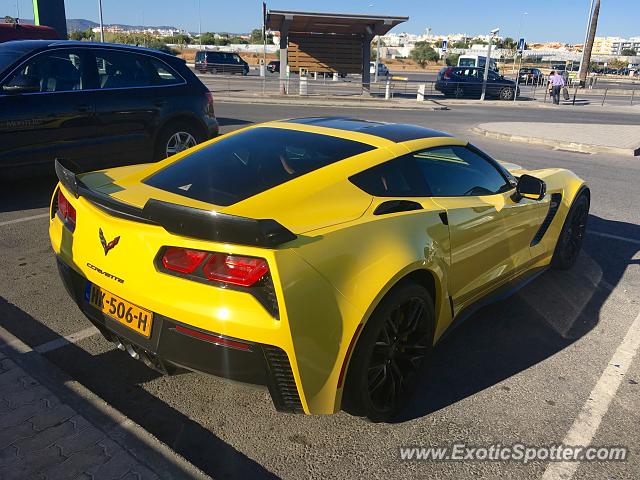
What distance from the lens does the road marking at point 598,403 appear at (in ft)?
8.16

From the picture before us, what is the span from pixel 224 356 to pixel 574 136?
14963 mm

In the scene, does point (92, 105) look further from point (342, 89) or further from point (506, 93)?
point (506, 93)

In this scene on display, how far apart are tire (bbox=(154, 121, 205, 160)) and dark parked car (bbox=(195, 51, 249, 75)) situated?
3568 cm

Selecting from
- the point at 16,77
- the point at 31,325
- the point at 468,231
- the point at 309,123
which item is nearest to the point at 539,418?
the point at 468,231

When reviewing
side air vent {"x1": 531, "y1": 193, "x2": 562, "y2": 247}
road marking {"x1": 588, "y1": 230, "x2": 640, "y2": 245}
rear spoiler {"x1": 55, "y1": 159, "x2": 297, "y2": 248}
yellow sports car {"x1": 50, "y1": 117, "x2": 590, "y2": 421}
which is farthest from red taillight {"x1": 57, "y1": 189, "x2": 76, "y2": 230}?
road marking {"x1": 588, "y1": 230, "x2": 640, "y2": 245}

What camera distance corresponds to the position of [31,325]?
137 inches

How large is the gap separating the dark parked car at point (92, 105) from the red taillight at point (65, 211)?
3.15m

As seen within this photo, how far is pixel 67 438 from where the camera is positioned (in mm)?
2311

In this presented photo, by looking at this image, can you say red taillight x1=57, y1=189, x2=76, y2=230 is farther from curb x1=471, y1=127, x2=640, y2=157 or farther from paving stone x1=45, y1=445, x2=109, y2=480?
curb x1=471, y1=127, x2=640, y2=157

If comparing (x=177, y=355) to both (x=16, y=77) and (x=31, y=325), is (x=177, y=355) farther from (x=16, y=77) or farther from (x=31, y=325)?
(x=16, y=77)

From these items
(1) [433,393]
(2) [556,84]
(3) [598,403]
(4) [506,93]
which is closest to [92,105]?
(1) [433,393]

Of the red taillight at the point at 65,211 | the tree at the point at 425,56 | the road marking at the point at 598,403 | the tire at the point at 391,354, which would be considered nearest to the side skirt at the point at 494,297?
the tire at the point at 391,354

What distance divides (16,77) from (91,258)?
4.13 metres

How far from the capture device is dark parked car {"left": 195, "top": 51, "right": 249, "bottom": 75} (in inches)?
1601
